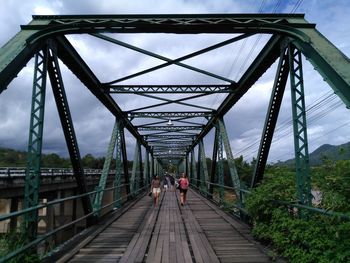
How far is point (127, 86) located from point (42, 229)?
138 ft

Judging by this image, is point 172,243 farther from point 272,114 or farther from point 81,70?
point 81,70

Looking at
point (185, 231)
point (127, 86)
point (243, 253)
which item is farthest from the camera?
point (127, 86)

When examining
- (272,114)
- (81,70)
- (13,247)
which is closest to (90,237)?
(13,247)

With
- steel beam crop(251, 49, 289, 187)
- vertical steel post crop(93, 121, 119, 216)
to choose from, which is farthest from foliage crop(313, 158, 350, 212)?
vertical steel post crop(93, 121, 119, 216)

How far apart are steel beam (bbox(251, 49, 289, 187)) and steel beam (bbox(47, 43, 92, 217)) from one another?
5018 millimetres

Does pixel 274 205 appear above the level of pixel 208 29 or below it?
below

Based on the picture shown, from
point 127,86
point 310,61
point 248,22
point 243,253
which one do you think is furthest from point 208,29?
point 127,86

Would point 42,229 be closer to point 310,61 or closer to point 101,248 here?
point 101,248

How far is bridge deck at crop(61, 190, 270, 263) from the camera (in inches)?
251

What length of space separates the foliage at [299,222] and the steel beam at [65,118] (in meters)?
4.85

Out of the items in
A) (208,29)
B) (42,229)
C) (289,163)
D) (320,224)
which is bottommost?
(42,229)

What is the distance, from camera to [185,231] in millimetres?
9438

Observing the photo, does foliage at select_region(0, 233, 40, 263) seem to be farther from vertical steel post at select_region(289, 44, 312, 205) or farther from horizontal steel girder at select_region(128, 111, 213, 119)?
horizontal steel girder at select_region(128, 111, 213, 119)

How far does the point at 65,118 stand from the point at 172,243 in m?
4.22
